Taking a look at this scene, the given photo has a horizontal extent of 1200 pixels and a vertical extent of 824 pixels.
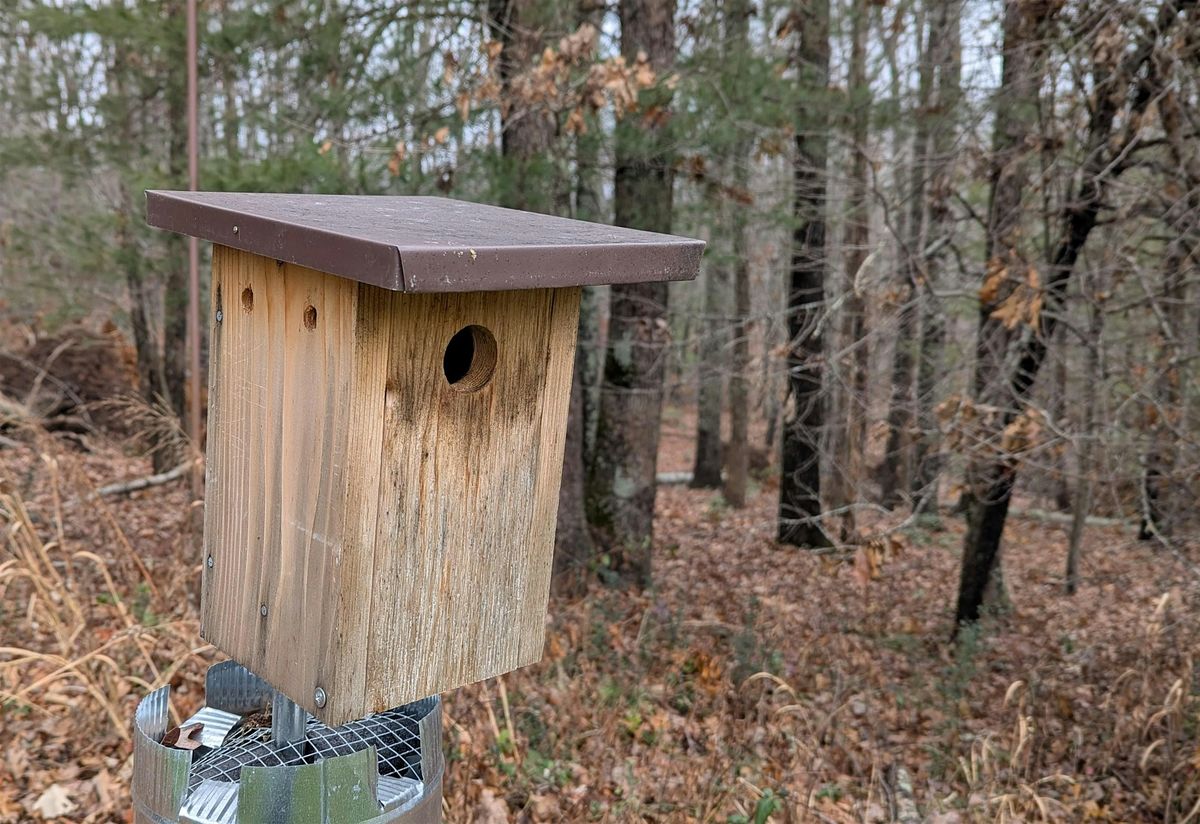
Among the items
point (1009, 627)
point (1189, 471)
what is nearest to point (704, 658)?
point (1189, 471)

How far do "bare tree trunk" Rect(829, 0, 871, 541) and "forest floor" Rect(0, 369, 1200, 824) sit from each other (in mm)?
1035

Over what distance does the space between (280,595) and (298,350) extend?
16.7 inches

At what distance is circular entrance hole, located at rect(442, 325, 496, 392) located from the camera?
1747 millimetres

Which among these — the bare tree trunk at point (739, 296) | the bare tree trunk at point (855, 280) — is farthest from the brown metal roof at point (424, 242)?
the bare tree trunk at point (739, 296)

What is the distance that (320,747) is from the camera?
1935 mm

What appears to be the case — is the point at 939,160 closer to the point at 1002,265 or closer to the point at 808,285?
the point at 1002,265

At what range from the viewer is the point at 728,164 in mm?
7742

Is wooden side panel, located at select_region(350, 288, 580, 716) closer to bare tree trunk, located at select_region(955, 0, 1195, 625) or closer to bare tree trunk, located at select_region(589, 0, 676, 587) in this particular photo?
bare tree trunk, located at select_region(955, 0, 1195, 625)

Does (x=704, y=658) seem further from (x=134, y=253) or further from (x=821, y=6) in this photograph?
(x=821, y=6)

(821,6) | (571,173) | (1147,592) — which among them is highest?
(821,6)

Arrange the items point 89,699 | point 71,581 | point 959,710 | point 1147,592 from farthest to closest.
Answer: point 1147,592 → point 959,710 → point 71,581 → point 89,699

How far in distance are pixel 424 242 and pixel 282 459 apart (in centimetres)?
55

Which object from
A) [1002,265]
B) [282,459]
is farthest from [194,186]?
[1002,265]

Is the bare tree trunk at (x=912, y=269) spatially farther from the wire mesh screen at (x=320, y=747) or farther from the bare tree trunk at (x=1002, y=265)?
the wire mesh screen at (x=320, y=747)
